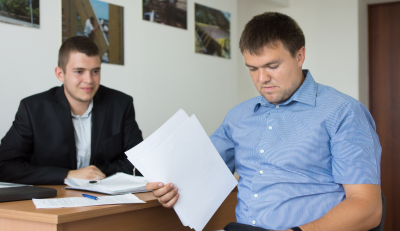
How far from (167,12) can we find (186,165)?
7.42 feet

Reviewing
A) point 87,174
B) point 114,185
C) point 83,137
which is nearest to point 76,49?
point 83,137

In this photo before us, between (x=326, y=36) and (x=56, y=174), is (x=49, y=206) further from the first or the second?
(x=326, y=36)

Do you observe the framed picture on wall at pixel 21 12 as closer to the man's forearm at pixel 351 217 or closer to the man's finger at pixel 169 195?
the man's finger at pixel 169 195

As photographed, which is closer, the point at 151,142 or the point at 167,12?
the point at 151,142

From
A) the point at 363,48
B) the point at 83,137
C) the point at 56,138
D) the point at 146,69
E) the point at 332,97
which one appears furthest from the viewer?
the point at 363,48

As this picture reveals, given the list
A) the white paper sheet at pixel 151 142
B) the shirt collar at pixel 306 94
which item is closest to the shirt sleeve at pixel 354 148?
the shirt collar at pixel 306 94

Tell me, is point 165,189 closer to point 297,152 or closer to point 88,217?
point 88,217

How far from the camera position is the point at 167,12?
321cm

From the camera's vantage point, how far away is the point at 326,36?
4.38 m

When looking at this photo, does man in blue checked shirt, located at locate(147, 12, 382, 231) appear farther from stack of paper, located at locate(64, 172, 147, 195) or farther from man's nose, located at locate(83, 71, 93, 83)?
man's nose, located at locate(83, 71, 93, 83)

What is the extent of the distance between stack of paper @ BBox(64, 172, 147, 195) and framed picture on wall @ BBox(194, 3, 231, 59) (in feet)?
6.81

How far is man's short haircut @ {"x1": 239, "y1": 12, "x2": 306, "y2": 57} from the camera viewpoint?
1.30m

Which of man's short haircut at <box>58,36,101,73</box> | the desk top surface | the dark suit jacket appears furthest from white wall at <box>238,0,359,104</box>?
the desk top surface

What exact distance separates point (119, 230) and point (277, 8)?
414 centimetres
